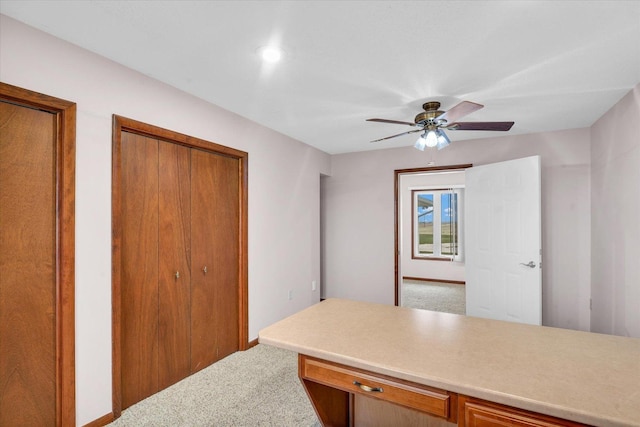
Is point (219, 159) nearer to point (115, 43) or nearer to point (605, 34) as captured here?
point (115, 43)

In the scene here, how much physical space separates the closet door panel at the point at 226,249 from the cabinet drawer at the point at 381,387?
5.66ft

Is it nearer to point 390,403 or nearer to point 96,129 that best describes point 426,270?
point 390,403

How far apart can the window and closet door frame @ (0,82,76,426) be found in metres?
6.47

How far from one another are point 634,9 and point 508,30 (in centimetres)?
53

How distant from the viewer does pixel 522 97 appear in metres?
2.61

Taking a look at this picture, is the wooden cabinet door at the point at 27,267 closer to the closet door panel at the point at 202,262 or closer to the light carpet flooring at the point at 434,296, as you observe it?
the closet door panel at the point at 202,262

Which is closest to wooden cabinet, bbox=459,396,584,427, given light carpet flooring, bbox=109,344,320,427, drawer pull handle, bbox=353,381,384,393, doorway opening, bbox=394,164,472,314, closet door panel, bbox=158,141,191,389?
drawer pull handle, bbox=353,381,384,393

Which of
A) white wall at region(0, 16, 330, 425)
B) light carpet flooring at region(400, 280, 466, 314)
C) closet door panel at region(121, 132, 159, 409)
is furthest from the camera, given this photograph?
light carpet flooring at region(400, 280, 466, 314)

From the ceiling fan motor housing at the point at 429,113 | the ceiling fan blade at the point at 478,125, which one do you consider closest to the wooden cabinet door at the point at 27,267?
the ceiling fan motor housing at the point at 429,113

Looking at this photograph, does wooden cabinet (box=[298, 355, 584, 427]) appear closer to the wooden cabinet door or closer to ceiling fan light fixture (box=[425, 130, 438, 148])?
the wooden cabinet door

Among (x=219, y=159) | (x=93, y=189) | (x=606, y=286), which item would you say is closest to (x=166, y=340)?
(x=93, y=189)

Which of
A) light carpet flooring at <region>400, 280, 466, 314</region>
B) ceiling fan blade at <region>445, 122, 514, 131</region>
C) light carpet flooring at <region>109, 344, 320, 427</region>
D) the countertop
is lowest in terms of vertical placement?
A: light carpet flooring at <region>400, 280, 466, 314</region>

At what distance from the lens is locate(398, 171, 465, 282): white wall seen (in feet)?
22.2

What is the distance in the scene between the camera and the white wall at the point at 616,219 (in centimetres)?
243
